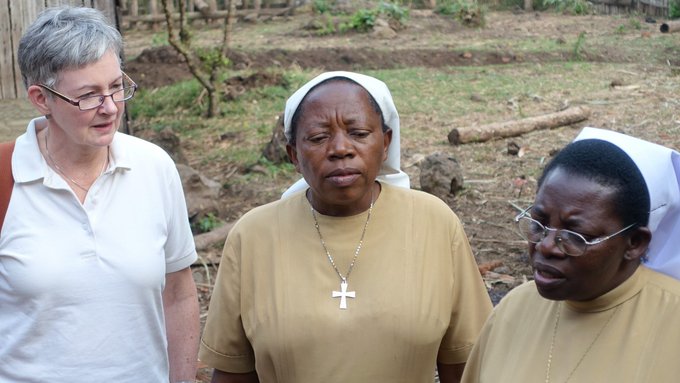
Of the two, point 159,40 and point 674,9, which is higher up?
point 674,9

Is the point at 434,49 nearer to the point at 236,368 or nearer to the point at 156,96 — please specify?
the point at 156,96

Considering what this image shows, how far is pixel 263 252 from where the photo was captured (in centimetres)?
336

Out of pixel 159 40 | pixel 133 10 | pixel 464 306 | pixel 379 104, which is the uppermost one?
pixel 379 104

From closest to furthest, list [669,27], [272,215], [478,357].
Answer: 1. [478,357]
2. [272,215]
3. [669,27]

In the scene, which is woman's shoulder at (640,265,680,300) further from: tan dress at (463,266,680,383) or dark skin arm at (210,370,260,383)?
dark skin arm at (210,370,260,383)

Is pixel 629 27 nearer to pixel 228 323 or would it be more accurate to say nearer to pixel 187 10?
pixel 187 10

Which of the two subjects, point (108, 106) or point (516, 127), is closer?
point (108, 106)

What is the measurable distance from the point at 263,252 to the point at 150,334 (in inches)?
21.2

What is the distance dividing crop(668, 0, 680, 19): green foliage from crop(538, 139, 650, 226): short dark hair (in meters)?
19.8

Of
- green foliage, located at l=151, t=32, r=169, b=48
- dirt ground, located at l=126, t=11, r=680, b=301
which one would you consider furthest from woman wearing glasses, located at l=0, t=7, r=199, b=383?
green foliage, located at l=151, t=32, r=169, b=48

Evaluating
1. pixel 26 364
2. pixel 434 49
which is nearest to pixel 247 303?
pixel 26 364

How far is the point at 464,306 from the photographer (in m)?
3.30

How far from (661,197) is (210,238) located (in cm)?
553

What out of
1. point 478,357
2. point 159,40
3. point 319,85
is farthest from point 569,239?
point 159,40
